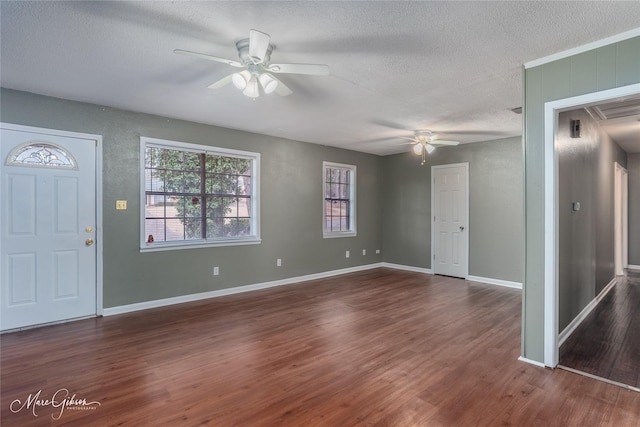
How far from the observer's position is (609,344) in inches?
120

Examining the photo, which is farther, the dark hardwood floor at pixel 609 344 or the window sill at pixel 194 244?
the window sill at pixel 194 244

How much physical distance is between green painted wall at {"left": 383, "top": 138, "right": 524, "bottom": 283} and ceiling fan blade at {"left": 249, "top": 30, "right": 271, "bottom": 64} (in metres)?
4.33

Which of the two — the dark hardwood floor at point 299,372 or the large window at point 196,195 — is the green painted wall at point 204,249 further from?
the dark hardwood floor at point 299,372

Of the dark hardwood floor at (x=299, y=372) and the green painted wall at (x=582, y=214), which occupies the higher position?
the green painted wall at (x=582, y=214)

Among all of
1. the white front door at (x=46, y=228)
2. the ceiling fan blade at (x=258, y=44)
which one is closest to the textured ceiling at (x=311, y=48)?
the ceiling fan blade at (x=258, y=44)

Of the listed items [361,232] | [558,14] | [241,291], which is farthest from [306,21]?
[361,232]

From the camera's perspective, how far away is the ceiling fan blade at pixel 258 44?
6.54 feet

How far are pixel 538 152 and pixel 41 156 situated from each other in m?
4.91

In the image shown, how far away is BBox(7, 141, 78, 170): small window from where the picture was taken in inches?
134

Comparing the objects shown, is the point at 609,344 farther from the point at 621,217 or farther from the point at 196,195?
the point at 196,195

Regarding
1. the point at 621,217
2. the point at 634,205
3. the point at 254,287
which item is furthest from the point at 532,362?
the point at 634,205

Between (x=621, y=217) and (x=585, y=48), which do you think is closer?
(x=585, y=48)

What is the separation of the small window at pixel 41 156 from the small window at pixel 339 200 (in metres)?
3.90

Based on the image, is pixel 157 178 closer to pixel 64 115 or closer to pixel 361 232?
pixel 64 115
